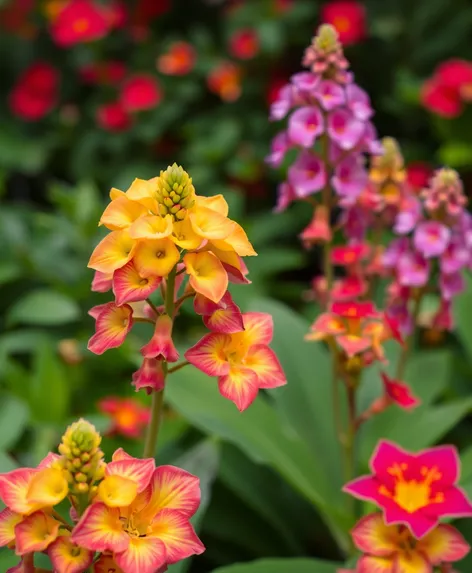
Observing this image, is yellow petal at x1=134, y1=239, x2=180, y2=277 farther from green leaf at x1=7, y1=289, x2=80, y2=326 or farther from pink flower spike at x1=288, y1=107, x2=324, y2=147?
green leaf at x1=7, y1=289, x2=80, y2=326

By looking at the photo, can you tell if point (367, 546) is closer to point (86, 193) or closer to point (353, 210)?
point (353, 210)

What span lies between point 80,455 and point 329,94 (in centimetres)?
71

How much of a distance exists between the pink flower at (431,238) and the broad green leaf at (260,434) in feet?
1.21

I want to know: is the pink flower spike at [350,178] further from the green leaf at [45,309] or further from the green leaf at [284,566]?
the green leaf at [45,309]

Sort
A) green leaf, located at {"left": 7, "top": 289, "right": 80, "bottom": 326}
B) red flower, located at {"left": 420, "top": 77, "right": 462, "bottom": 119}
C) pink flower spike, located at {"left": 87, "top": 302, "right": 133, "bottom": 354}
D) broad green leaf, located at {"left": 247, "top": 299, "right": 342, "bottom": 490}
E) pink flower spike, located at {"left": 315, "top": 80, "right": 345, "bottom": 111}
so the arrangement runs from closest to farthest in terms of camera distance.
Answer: pink flower spike, located at {"left": 87, "top": 302, "right": 133, "bottom": 354} → pink flower spike, located at {"left": 315, "top": 80, "right": 345, "bottom": 111} → broad green leaf, located at {"left": 247, "top": 299, "right": 342, "bottom": 490} → green leaf, located at {"left": 7, "top": 289, "right": 80, "bottom": 326} → red flower, located at {"left": 420, "top": 77, "right": 462, "bottom": 119}

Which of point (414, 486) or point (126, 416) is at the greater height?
point (414, 486)

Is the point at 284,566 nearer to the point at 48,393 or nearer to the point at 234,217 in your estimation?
the point at 48,393

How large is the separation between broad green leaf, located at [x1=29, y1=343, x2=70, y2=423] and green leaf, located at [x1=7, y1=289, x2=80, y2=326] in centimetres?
23

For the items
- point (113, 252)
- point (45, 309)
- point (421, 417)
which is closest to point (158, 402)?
point (113, 252)

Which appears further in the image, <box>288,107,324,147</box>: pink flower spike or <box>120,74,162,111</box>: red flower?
<box>120,74,162,111</box>: red flower

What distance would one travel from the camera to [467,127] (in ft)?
8.26

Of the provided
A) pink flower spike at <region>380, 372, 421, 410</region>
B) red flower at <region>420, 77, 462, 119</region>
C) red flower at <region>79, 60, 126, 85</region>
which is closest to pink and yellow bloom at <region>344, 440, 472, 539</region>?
pink flower spike at <region>380, 372, 421, 410</region>

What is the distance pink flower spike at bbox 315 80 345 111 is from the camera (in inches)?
44.7

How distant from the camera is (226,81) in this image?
8.74 feet
